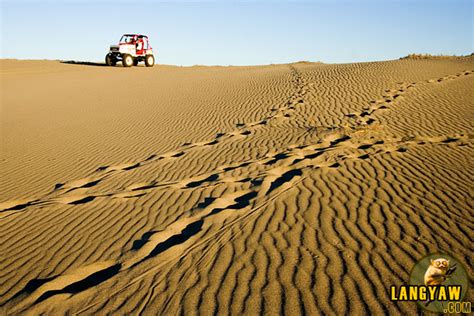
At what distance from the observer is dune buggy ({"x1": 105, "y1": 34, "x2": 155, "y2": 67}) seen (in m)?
24.0

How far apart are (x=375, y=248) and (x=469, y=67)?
17117mm

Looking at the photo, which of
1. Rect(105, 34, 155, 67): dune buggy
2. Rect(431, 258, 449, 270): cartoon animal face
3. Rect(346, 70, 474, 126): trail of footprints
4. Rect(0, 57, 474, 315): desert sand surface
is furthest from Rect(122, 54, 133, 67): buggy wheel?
Rect(431, 258, 449, 270): cartoon animal face

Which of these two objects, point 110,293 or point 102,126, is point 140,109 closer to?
point 102,126

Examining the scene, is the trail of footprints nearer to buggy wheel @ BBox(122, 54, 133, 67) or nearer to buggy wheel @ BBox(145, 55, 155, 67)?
buggy wheel @ BBox(122, 54, 133, 67)

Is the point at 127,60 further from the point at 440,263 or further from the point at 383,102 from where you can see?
Result: the point at 440,263

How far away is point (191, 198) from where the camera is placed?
5445mm

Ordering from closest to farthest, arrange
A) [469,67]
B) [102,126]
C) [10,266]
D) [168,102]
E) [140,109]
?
[10,266] → [102,126] → [140,109] → [168,102] → [469,67]

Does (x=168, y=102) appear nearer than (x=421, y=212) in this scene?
No

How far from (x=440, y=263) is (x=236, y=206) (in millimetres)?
2549

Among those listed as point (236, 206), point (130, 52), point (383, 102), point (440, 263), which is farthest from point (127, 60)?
point (440, 263)

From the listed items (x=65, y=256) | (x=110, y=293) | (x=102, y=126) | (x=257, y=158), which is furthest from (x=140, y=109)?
(x=110, y=293)

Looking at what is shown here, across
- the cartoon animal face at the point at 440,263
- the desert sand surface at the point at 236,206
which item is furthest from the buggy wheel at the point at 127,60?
the cartoon animal face at the point at 440,263

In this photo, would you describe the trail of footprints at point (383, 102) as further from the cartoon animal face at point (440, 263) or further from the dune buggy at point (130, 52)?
the dune buggy at point (130, 52)

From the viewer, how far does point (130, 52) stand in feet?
80.3
